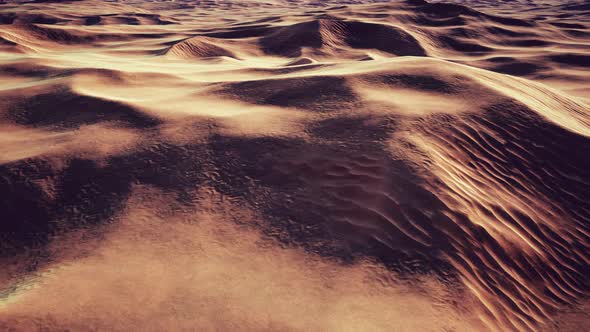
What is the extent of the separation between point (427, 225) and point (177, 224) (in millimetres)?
2119

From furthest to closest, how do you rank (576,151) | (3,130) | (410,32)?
(410,32)
(3,130)
(576,151)

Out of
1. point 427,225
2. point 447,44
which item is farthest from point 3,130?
point 447,44

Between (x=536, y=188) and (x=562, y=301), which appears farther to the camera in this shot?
(x=536, y=188)

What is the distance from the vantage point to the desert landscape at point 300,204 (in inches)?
113

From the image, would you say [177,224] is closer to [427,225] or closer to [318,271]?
[318,271]

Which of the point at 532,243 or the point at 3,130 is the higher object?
the point at 3,130

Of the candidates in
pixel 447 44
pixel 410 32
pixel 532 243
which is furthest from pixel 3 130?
pixel 447 44

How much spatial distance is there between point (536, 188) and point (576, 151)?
0.99m

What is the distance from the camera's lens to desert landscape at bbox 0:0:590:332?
2861mm

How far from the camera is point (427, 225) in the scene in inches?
139

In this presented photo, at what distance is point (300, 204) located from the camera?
379cm

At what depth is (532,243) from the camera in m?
3.82

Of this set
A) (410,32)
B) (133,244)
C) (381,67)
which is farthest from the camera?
(410,32)

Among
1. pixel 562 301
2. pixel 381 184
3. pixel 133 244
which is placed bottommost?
pixel 562 301
